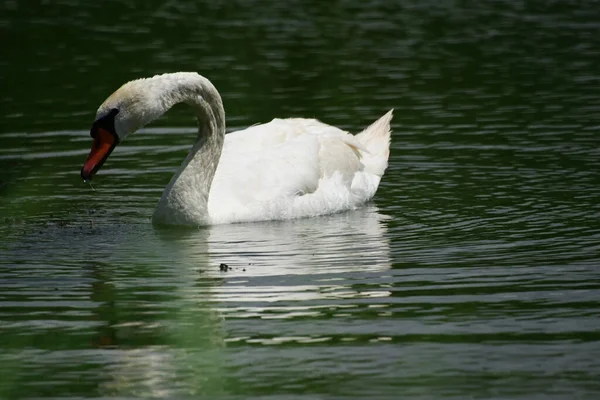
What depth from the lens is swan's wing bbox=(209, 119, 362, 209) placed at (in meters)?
13.7

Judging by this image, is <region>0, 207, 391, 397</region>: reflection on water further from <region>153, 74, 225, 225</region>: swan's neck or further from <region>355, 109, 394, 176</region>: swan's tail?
<region>355, 109, 394, 176</region>: swan's tail

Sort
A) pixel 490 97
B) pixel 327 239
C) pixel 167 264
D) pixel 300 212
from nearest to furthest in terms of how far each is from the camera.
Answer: pixel 167 264
pixel 327 239
pixel 300 212
pixel 490 97

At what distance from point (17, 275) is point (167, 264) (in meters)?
1.19

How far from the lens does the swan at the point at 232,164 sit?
503 inches

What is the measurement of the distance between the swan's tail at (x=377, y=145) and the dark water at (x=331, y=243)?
0.89 feet

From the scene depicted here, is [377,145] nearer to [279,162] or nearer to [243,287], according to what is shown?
[279,162]

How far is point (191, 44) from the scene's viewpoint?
25.3 meters

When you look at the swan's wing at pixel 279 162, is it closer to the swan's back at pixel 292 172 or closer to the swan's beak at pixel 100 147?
the swan's back at pixel 292 172

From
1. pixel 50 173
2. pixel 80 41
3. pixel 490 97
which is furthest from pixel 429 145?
pixel 80 41

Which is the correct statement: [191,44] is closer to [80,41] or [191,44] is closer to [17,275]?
[80,41]

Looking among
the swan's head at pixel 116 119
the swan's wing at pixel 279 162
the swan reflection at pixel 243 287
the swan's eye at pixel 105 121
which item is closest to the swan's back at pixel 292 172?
the swan's wing at pixel 279 162

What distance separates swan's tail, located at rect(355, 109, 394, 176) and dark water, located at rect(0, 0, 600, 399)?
0.27 m

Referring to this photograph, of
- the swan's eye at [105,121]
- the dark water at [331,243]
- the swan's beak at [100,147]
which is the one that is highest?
the swan's eye at [105,121]

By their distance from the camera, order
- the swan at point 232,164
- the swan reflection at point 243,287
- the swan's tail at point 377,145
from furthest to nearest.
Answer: the swan's tail at point 377,145 → the swan at point 232,164 → the swan reflection at point 243,287
